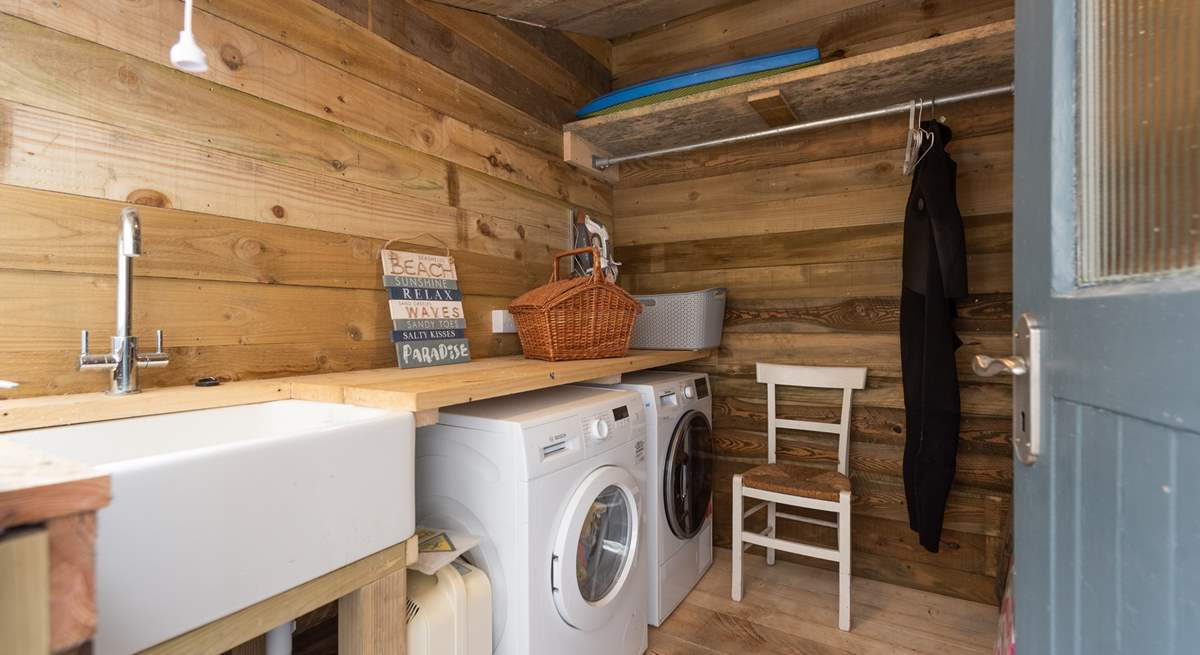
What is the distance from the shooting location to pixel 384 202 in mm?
1769

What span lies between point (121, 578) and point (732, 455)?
238cm

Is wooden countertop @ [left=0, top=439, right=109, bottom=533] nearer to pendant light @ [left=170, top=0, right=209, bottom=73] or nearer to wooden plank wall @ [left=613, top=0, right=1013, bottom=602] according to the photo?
pendant light @ [left=170, top=0, right=209, bottom=73]

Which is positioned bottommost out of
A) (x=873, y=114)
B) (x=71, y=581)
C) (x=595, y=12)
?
(x=71, y=581)

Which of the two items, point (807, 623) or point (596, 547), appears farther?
point (807, 623)

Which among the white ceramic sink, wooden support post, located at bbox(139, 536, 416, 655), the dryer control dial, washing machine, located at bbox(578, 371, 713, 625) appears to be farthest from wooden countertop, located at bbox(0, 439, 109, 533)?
washing machine, located at bbox(578, 371, 713, 625)

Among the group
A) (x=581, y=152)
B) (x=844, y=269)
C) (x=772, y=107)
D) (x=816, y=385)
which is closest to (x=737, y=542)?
(x=816, y=385)

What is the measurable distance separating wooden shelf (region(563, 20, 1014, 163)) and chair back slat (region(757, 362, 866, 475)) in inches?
42.4

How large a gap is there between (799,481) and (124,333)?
6.86 ft

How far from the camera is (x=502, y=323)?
2.25 meters

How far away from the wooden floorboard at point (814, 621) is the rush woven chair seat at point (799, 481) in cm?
47

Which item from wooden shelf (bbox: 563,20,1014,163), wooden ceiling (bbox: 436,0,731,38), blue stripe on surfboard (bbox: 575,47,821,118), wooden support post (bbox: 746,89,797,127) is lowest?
wooden support post (bbox: 746,89,797,127)

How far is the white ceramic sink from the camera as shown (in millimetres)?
705

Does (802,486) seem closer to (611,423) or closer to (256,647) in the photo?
(611,423)

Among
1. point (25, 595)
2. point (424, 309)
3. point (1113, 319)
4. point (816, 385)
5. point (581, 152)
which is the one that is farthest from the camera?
point (581, 152)
